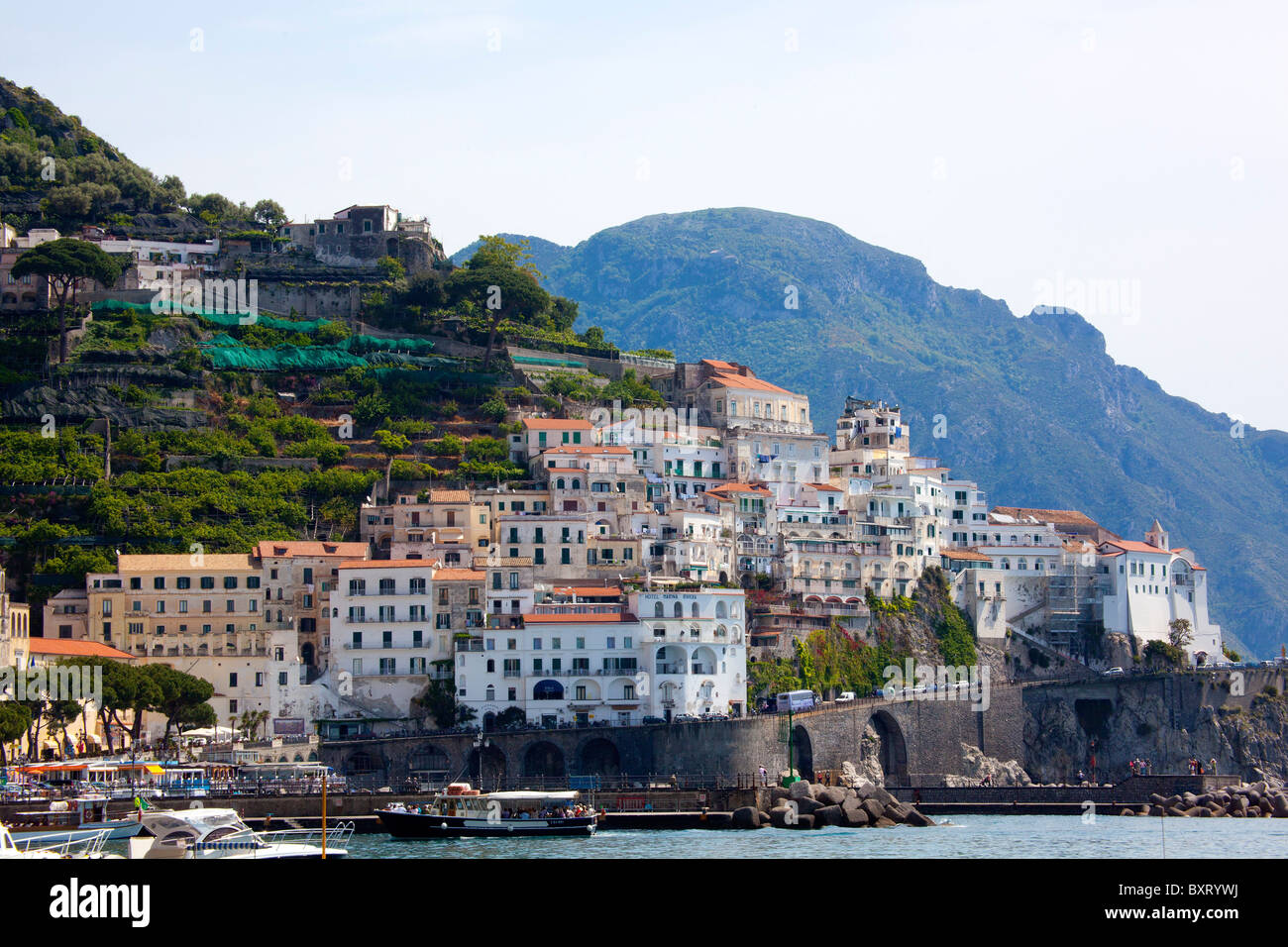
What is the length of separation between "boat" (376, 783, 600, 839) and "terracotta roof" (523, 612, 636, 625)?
567 inches

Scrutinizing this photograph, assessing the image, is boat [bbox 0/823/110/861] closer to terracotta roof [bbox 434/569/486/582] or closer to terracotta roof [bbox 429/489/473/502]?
terracotta roof [bbox 434/569/486/582]

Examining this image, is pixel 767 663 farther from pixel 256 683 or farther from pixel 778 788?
pixel 256 683

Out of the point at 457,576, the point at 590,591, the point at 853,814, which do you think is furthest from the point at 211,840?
the point at 590,591

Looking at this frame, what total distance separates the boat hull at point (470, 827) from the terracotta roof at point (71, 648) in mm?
Answer: 18935

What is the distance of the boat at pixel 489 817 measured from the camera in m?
61.1

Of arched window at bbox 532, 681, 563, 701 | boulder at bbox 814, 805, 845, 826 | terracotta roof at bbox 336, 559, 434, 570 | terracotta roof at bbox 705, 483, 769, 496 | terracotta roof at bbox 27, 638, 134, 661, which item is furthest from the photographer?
terracotta roof at bbox 705, 483, 769, 496

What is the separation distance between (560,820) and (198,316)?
167ft

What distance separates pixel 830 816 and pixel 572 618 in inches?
613

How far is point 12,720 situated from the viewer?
63312 mm

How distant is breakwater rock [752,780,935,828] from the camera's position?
6756cm

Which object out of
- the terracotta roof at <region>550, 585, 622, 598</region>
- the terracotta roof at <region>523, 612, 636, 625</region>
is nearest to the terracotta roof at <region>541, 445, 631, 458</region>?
the terracotta roof at <region>550, 585, 622, 598</region>

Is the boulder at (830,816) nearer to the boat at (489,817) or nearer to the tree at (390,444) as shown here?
the boat at (489,817)

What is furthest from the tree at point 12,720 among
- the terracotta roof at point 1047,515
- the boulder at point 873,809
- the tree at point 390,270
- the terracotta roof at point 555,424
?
the terracotta roof at point 1047,515
